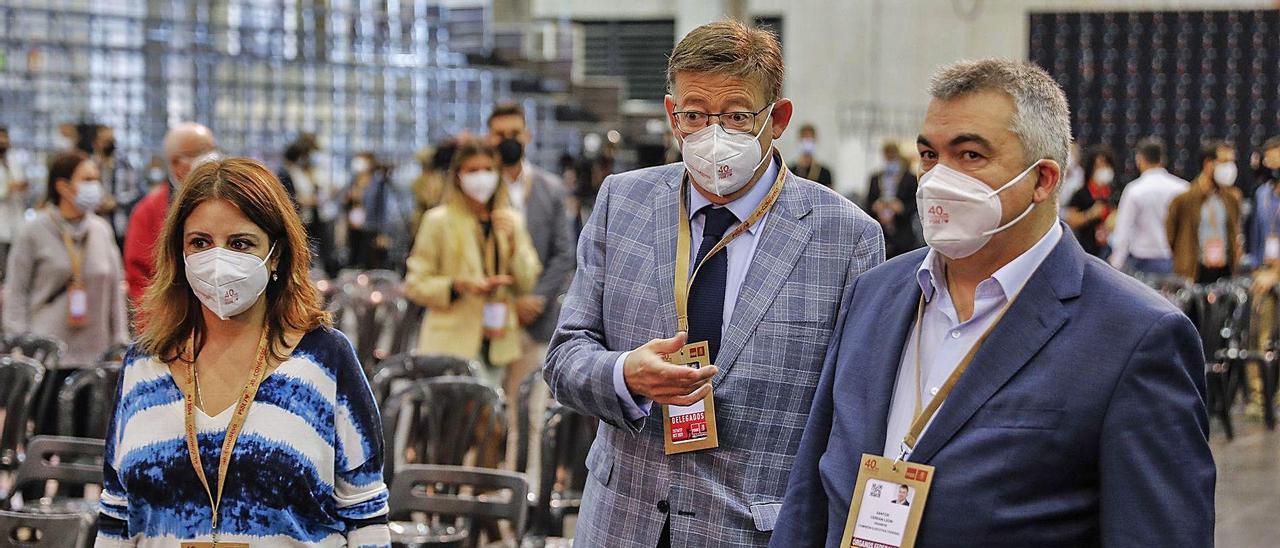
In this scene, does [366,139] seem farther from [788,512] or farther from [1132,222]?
[788,512]

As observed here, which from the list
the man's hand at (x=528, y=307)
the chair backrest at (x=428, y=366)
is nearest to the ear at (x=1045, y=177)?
the chair backrest at (x=428, y=366)

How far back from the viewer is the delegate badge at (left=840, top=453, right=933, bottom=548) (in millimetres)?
2016

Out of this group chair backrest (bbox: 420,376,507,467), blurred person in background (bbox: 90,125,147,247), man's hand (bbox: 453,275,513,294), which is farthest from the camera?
blurred person in background (bbox: 90,125,147,247)

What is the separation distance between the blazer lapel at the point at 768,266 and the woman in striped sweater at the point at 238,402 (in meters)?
0.68

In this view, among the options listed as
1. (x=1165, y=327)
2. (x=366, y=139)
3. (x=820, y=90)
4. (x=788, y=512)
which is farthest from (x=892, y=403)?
(x=820, y=90)

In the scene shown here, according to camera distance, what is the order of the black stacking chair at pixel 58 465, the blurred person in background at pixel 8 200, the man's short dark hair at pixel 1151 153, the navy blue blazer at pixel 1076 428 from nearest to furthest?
the navy blue blazer at pixel 1076 428 < the black stacking chair at pixel 58 465 < the man's short dark hair at pixel 1151 153 < the blurred person in background at pixel 8 200

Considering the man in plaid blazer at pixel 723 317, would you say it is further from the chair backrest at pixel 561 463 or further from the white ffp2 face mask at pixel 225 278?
the chair backrest at pixel 561 463

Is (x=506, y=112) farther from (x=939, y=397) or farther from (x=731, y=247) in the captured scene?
(x=939, y=397)

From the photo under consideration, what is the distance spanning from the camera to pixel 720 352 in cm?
264

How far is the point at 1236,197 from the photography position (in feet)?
36.0

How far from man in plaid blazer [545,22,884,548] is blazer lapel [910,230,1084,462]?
613mm

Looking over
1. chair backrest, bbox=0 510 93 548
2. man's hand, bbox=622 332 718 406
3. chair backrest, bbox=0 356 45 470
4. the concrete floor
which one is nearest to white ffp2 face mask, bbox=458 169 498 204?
chair backrest, bbox=0 356 45 470

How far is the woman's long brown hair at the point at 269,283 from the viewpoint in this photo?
2713 millimetres

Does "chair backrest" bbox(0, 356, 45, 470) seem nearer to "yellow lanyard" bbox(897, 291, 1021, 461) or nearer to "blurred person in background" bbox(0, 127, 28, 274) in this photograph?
"yellow lanyard" bbox(897, 291, 1021, 461)
